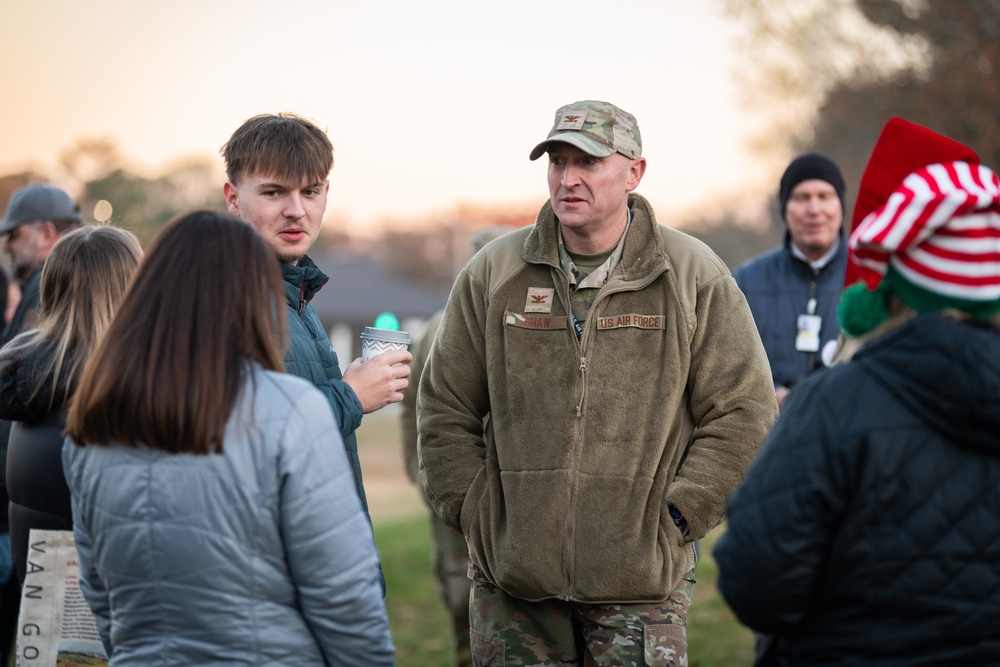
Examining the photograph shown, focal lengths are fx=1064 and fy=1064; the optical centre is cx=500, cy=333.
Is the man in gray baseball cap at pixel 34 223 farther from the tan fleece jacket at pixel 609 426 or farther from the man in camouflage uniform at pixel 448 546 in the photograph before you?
the tan fleece jacket at pixel 609 426

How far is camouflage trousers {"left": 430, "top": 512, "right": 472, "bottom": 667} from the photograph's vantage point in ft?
21.4

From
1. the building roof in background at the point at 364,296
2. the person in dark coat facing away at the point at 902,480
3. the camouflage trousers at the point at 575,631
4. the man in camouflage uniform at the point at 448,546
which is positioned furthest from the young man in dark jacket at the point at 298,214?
the building roof in background at the point at 364,296

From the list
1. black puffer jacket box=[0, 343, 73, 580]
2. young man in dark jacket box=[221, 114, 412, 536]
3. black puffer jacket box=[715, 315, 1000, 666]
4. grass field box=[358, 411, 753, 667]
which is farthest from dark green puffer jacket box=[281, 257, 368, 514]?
grass field box=[358, 411, 753, 667]

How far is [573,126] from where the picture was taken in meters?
3.96

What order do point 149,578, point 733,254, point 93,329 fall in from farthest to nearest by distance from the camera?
point 733,254
point 93,329
point 149,578

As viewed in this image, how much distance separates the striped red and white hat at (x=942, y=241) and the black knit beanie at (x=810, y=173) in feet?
11.9

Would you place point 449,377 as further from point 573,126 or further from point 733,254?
point 733,254

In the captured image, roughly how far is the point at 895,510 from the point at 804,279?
12.5 ft

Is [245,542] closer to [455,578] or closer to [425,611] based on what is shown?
[455,578]

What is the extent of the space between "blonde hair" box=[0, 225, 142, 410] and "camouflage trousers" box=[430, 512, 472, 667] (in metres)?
3.17

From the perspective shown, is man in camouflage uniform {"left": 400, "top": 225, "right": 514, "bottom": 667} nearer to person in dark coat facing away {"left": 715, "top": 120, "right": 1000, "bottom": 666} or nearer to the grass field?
the grass field

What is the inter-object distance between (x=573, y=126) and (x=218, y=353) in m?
1.97

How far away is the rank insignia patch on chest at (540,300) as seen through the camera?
3.93m

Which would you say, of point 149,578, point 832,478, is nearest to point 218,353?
point 149,578
